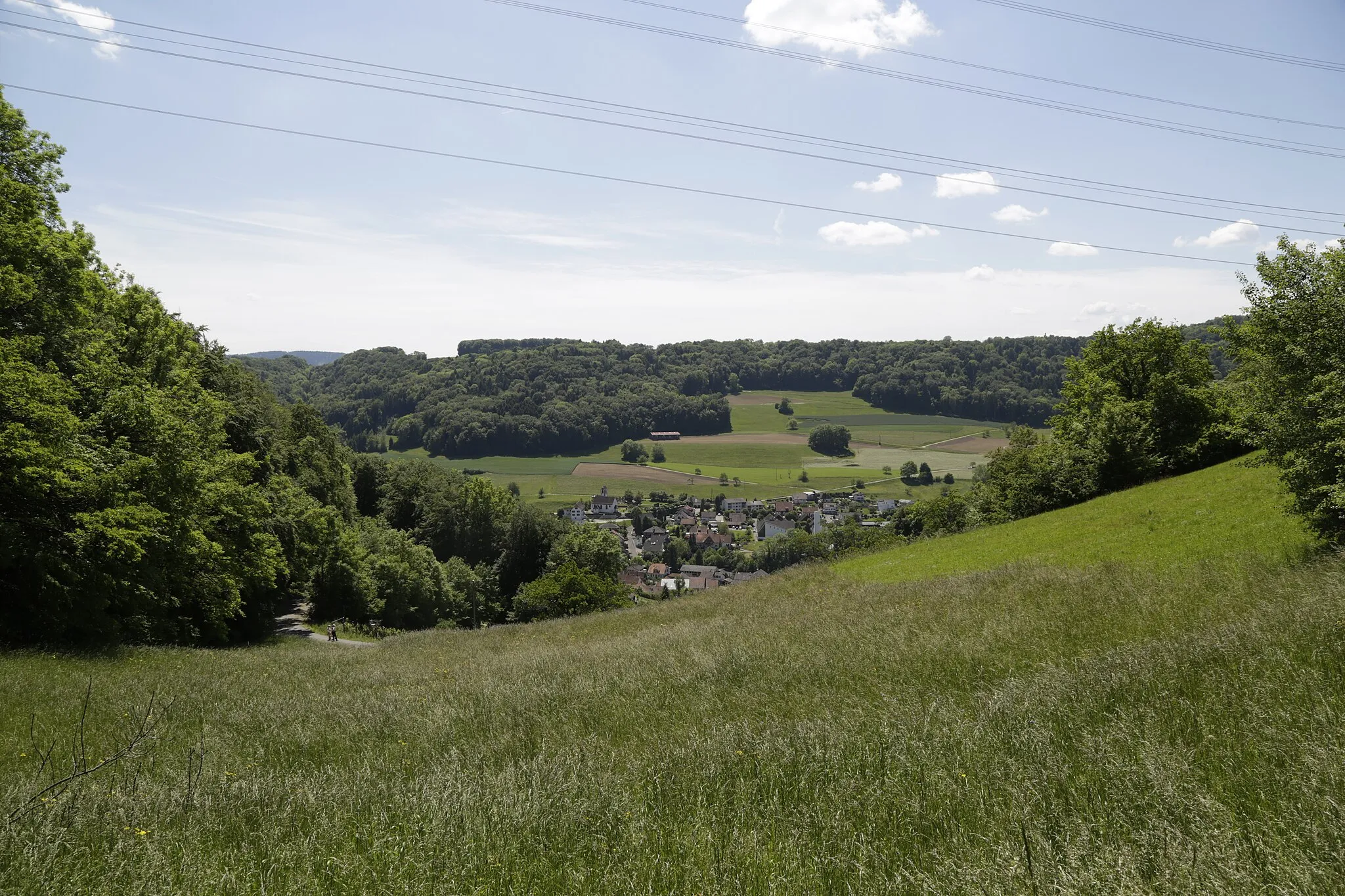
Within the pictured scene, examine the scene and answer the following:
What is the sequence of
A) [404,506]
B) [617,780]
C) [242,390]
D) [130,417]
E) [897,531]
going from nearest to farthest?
[617,780], [130,417], [242,390], [897,531], [404,506]

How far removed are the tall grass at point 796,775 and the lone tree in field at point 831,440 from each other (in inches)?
6067

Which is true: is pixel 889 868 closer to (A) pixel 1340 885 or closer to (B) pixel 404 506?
(A) pixel 1340 885

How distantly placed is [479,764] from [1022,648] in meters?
5.90

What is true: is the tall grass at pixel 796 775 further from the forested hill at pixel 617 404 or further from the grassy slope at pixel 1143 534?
the forested hill at pixel 617 404

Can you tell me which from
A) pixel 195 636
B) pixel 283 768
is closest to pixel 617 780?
pixel 283 768

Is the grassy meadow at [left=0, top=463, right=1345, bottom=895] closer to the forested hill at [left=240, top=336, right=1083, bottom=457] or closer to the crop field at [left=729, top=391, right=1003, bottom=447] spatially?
the crop field at [left=729, top=391, right=1003, bottom=447]

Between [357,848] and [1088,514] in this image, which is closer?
[357,848]

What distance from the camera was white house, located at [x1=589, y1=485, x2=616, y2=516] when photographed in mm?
132375

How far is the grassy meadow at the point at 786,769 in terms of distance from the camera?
11.0 feet

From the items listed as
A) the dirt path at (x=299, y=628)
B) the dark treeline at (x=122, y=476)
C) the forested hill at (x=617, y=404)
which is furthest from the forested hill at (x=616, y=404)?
the dark treeline at (x=122, y=476)

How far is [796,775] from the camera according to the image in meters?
4.67

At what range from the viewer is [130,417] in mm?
19203

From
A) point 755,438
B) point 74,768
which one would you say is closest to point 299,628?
point 74,768

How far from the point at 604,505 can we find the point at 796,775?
430 feet
